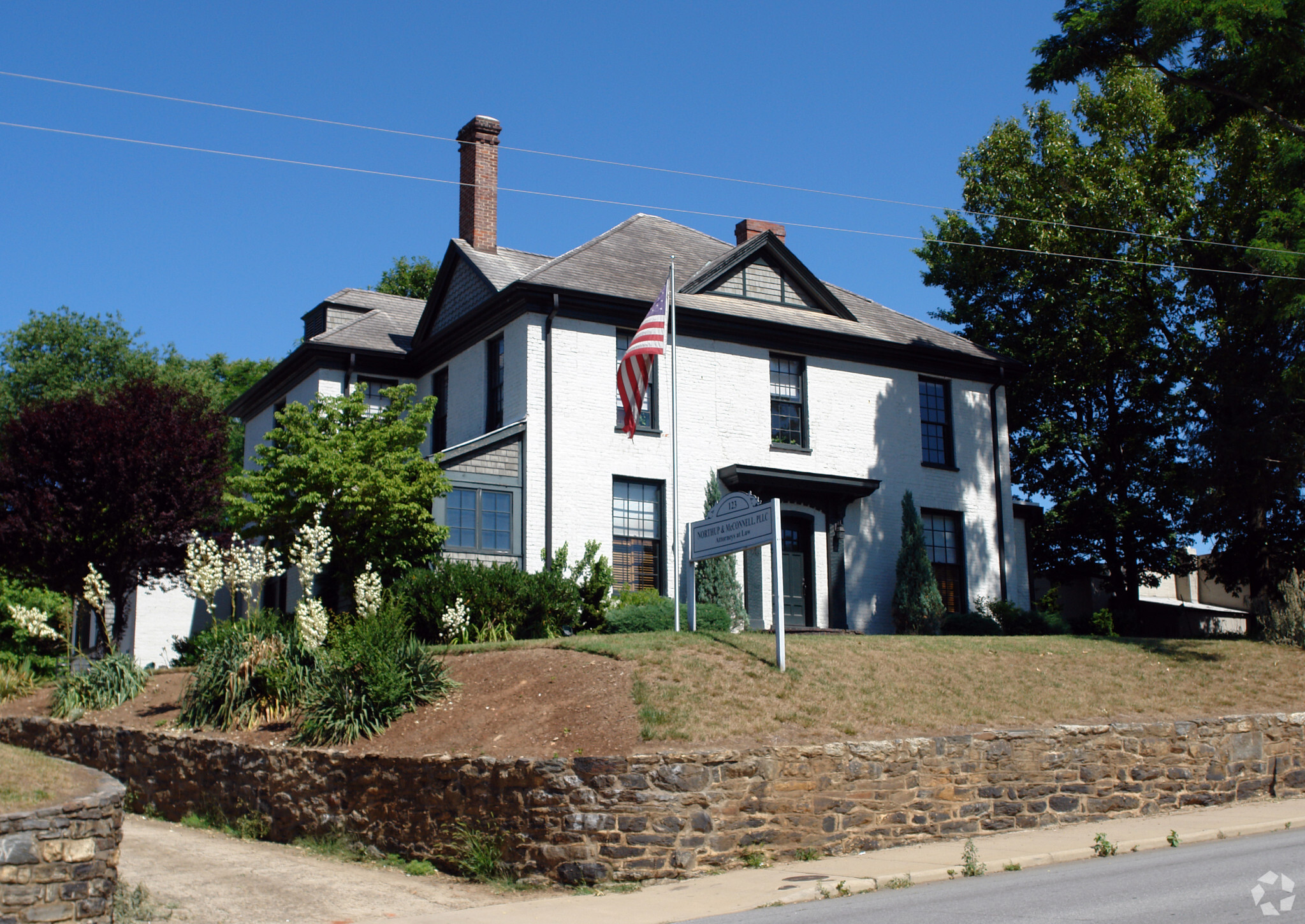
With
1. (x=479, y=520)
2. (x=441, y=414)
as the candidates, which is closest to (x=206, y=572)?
(x=479, y=520)

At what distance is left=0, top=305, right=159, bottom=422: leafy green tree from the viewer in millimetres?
50531

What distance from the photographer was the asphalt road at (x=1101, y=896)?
8.36 meters

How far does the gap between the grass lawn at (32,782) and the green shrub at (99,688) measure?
7.65m

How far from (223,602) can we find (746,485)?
14234 mm

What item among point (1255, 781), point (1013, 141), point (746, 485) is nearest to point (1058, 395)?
point (1013, 141)

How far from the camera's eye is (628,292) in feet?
77.6

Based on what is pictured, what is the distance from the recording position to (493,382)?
79.9 feet

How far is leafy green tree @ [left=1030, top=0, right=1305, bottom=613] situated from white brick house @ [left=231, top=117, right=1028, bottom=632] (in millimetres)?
5024

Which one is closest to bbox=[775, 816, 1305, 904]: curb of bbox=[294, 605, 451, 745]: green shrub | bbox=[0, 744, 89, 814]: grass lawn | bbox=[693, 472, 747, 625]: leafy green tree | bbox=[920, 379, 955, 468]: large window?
bbox=[294, 605, 451, 745]: green shrub

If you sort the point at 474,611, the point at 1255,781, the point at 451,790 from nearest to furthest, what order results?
the point at 451,790 < the point at 1255,781 < the point at 474,611

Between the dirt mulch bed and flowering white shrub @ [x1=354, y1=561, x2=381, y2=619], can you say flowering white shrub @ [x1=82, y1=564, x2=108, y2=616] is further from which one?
flowering white shrub @ [x1=354, y1=561, x2=381, y2=619]

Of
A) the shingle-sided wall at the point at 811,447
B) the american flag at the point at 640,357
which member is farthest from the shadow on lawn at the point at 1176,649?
the american flag at the point at 640,357

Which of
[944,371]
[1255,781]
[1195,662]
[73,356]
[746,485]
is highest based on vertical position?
[73,356]

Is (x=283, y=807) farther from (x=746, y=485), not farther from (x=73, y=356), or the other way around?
(x=73, y=356)
